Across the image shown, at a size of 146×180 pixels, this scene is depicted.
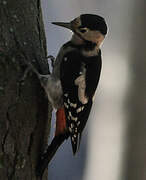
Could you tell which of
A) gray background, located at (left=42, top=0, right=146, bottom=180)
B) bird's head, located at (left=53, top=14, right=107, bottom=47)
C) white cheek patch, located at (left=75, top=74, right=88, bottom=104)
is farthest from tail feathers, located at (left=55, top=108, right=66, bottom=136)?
gray background, located at (left=42, top=0, right=146, bottom=180)

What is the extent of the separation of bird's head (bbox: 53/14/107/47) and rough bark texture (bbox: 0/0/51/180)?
25 centimetres

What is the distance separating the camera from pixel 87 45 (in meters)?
3.80

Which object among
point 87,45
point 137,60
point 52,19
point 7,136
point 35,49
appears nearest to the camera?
point 7,136

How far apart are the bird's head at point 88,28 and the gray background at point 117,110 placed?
5.49 ft

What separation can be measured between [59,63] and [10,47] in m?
0.47

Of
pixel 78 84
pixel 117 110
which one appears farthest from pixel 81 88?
pixel 117 110

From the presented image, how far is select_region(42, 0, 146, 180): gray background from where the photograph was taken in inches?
210

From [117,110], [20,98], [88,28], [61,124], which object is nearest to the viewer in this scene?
[20,98]

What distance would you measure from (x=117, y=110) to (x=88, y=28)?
6.46 feet

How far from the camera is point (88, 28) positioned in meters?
3.70

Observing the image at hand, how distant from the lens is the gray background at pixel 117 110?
210 inches

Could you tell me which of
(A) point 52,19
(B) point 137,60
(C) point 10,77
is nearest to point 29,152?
(C) point 10,77

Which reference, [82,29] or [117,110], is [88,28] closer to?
[82,29]

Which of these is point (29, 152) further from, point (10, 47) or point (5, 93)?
point (10, 47)
